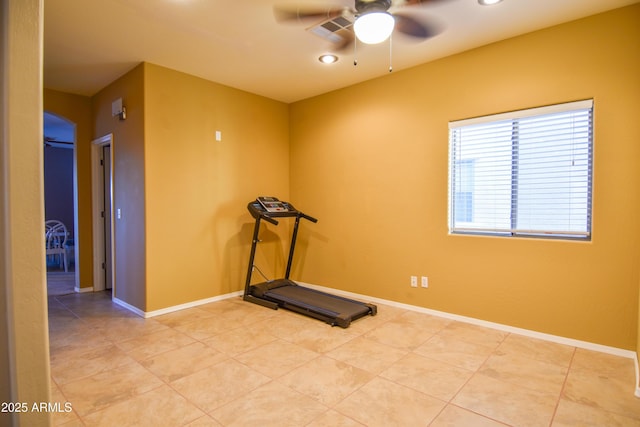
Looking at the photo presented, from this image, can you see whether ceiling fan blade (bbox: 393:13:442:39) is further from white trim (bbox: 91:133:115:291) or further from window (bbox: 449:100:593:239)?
white trim (bbox: 91:133:115:291)

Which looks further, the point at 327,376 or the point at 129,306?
the point at 129,306

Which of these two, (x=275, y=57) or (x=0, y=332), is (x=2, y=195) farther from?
(x=275, y=57)

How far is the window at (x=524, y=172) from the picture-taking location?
2.88 metres

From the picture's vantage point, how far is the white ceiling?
263cm

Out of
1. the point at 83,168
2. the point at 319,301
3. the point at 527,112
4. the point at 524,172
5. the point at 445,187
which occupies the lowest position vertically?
the point at 319,301

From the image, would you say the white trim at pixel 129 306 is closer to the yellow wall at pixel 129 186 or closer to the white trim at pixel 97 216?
the yellow wall at pixel 129 186

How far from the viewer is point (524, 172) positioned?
10.4 ft

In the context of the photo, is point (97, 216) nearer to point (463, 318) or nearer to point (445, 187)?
point (445, 187)

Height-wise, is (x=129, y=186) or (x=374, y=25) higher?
(x=374, y=25)

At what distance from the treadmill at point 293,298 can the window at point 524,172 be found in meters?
1.36

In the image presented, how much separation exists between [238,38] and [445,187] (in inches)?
95.6

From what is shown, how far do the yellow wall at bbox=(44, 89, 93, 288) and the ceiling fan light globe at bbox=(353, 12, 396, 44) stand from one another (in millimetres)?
4265

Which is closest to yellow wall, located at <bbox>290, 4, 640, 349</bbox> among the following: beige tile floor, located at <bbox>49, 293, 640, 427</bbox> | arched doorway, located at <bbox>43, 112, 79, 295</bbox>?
beige tile floor, located at <bbox>49, 293, 640, 427</bbox>

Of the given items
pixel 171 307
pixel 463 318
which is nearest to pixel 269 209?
pixel 171 307
